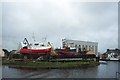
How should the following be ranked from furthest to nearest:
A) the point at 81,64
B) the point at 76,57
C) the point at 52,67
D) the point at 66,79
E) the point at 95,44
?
the point at 95,44 → the point at 76,57 → the point at 81,64 → the point at 52,67 → the point at 66,79

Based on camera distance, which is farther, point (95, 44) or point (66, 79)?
point (95, 44)

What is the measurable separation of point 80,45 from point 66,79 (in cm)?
9765

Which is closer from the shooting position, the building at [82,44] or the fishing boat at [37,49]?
the fishing boat at [37,49]

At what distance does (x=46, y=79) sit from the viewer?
84.5 ft

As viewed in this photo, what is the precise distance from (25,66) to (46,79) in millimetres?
21423

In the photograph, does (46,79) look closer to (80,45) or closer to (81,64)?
(81,64)

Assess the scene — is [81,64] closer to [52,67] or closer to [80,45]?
[52,67]

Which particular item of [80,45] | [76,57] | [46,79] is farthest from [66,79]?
[80,45]

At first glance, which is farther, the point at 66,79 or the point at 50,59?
the point at 50,59

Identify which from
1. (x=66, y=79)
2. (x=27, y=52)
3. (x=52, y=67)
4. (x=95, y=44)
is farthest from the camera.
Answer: (x=95, y=44)

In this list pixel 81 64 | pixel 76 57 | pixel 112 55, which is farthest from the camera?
pixel 112 55

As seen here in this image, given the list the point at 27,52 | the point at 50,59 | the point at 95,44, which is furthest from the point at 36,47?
the point at 95,44

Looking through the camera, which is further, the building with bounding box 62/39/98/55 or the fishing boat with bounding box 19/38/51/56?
the building with bounding box 62/39/98/55

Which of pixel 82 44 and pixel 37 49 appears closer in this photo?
pixel 37 49
